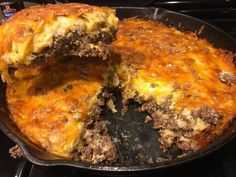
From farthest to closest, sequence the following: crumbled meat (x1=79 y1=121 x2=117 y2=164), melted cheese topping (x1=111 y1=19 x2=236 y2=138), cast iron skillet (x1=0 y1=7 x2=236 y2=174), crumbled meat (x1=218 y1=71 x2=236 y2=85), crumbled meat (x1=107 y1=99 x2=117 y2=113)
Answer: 1. crumbled meat (x1=107 y1=99 x2=117 y2=113)
2. crumbled meat (x1=218 y1=71 x2=236 y2=85)
3. melted cheese topping (x1=111 y1=19 x2=236 y2=138)
4. crumbled meat (x1=79 y1=121 x2=117 y2=164)
5. cast iron skillet (x1=0 y1=7 x2=236 y2=174)

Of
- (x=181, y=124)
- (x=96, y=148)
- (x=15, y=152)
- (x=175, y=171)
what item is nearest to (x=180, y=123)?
(x=181, y=124)

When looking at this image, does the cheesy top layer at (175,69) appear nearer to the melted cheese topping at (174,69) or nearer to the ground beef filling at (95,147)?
the melted cheese topping at (174,69)

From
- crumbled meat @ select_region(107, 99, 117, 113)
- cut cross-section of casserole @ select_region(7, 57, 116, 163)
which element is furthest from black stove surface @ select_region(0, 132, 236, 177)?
crumbled meat @ select_region(107, 99, 117, 113)

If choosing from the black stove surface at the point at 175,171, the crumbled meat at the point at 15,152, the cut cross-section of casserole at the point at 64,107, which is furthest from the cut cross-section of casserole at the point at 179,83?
the crumbled meat at the point at 15,152

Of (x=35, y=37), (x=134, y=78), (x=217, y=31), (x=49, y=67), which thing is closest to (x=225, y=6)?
(x=217, y=31)

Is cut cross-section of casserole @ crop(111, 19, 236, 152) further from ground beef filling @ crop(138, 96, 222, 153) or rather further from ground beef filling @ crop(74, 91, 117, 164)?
ground beef filling @ crop(74, 91, 117, 164)

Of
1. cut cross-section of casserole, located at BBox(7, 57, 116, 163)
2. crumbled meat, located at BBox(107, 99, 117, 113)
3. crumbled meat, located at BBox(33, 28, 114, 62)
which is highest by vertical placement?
crumbled meat, located at BBox(33, 28, 114, 62)

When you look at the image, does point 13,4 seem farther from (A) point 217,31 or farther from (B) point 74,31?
(A) point 217,31
